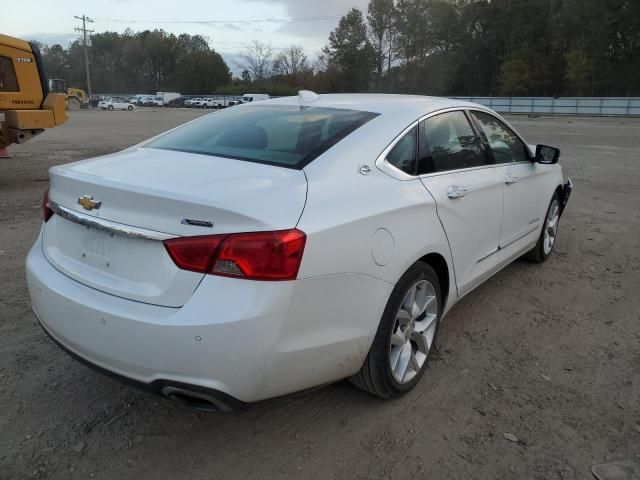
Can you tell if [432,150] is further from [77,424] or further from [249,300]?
[77,424]

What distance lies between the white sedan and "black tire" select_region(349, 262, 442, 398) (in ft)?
0.03

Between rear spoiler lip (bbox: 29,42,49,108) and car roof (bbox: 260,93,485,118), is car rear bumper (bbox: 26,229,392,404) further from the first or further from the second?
rear spoiler lip (bbox: 29,42,49,108)

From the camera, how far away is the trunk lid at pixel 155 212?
2105mm

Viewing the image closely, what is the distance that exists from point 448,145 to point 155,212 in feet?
6.59

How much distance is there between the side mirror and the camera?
4.61 m

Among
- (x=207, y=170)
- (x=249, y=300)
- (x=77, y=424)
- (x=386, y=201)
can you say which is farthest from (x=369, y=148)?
(x=77, y=424)

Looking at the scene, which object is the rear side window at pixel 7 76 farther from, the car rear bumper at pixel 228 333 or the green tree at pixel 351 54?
the green tree at pixel 351 54

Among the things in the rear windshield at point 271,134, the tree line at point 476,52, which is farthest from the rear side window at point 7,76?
the tree line at point 476,52

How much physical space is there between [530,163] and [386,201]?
2.47 metres

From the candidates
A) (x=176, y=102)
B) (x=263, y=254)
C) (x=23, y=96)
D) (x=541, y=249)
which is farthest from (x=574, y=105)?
(x=176, y=102)

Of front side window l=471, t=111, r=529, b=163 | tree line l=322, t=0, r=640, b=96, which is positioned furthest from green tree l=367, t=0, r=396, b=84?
front side window l=471, t=111, r=529, b=163

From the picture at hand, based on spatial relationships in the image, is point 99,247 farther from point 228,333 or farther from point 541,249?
point 541,249

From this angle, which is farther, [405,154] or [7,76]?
[7,76]

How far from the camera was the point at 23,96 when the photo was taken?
9297 millimetres
